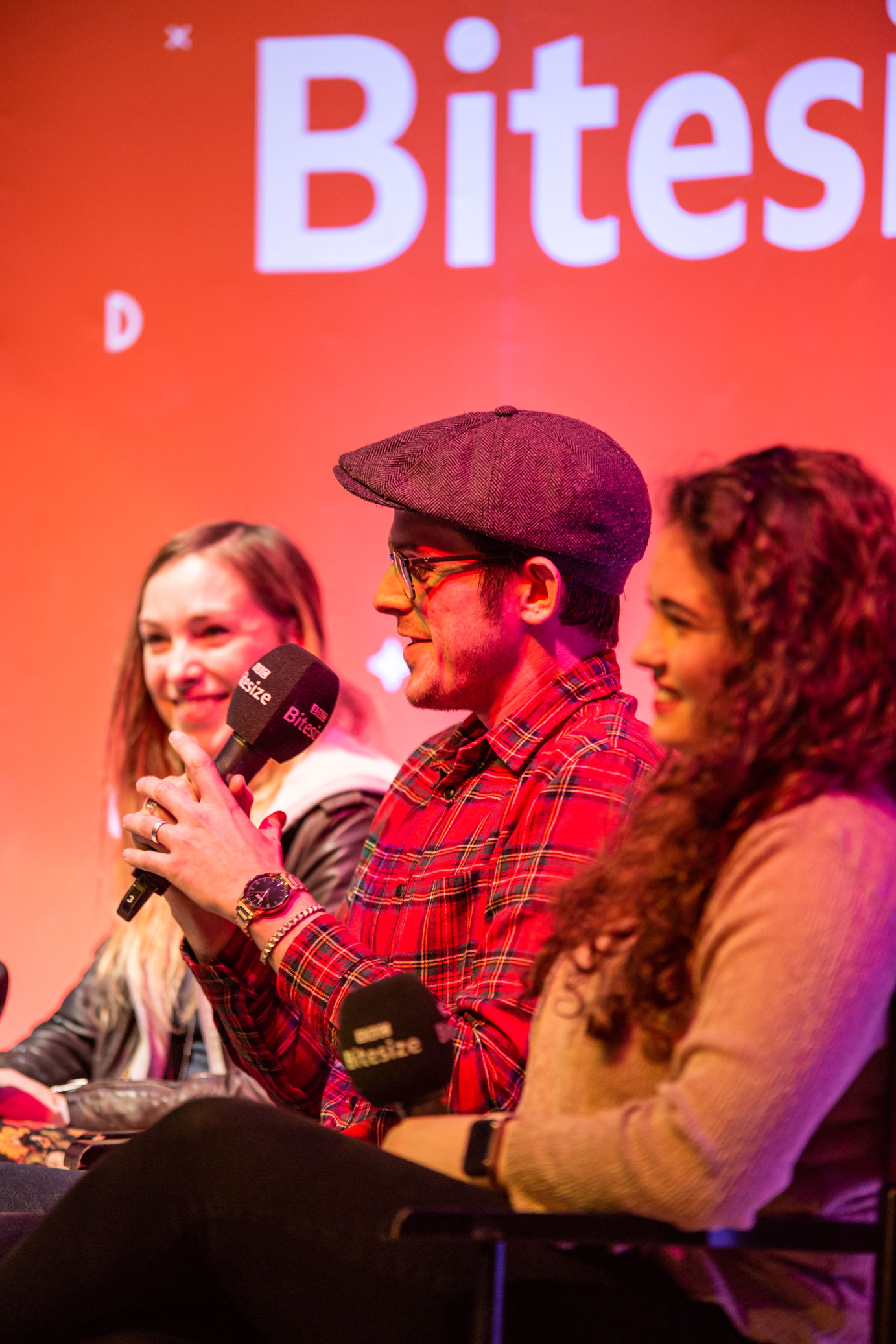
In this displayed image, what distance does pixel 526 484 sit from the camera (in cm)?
157

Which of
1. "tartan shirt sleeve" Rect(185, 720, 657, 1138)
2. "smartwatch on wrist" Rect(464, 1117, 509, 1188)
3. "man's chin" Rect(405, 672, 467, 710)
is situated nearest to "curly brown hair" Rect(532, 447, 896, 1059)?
"smartwatch on wrist" Rect(464, 1117, 509, 1188)

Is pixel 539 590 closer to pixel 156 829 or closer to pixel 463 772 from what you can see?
pixel 463 772

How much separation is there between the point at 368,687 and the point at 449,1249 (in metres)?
2.21

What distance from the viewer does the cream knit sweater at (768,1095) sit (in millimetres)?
910

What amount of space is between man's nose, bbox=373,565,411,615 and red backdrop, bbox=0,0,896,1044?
1.40 metres

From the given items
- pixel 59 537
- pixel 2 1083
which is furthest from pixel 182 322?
pixel 2 1083

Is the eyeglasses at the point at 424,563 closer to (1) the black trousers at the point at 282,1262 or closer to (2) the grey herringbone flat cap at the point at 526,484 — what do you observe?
(2) the grey herringbone flat cap at the point at 526,484

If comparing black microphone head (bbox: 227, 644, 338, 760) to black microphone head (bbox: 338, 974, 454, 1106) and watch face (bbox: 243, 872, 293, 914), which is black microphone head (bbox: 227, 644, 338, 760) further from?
black microphone head (bbox: 338, 974, 454, 1106)

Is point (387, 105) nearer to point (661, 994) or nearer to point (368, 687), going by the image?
point (368, 687)

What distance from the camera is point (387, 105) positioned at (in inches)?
122

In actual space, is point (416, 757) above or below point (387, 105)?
below

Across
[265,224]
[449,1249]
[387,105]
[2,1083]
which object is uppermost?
[387,105]

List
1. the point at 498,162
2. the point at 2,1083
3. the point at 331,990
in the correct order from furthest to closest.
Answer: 1. the point at 498,162
2. the point at 2,1083
3. the point at 331,990

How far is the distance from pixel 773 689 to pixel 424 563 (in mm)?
708
